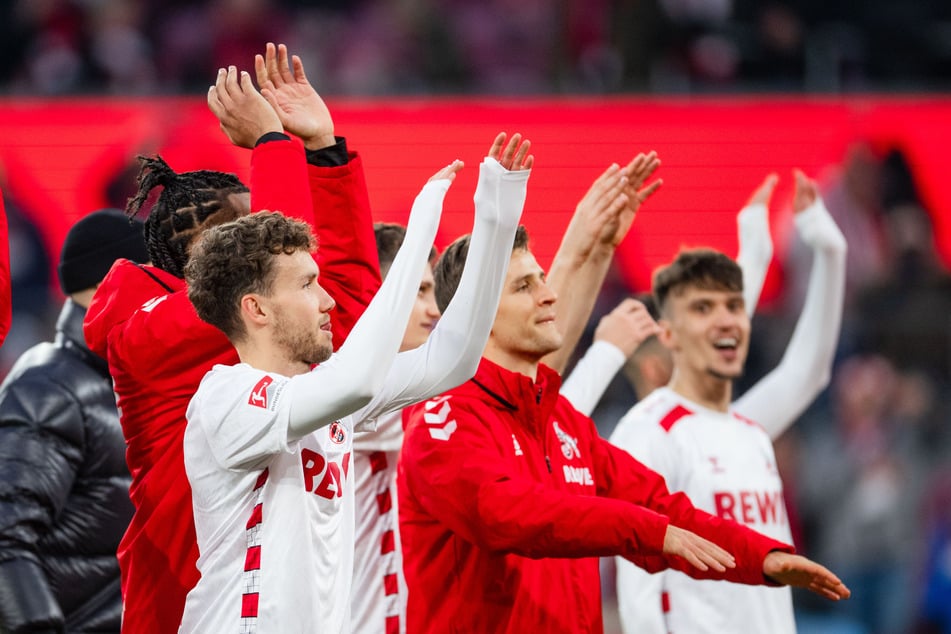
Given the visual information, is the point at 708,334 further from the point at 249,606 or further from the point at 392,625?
the point at 249,606

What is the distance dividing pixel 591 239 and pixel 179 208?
5.00 ft

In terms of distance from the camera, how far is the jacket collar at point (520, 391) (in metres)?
4.22

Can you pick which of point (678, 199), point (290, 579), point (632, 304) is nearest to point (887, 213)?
point (678, 199)

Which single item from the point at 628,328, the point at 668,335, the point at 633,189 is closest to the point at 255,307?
the point at 633,189

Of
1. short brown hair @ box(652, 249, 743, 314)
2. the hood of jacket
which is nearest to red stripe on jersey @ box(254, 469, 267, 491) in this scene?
the hood of jacket

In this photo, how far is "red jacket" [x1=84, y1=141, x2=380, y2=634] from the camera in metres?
3.54

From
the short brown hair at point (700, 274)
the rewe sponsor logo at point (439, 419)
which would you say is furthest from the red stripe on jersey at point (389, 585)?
the short brown hair at point (700, 274)

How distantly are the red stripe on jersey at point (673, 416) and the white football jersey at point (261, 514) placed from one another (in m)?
2.34

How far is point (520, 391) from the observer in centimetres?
423

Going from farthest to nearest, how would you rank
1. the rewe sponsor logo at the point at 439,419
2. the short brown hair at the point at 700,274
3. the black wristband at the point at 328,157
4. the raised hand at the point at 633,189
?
the short brown hair at the point at 700,274, the raised hand at the point at 633,189, the rewe sponsor logo at the point at 439,419, the black wristband at the point at 328,157

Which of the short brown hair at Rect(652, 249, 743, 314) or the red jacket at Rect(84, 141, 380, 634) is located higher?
the short brown hair at Rect(652, 249, 743, 314)

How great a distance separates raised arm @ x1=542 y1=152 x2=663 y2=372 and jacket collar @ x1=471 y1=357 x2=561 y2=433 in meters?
0.55

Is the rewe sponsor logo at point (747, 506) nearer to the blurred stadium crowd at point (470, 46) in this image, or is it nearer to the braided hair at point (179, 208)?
the braided hair at point (179, 208)

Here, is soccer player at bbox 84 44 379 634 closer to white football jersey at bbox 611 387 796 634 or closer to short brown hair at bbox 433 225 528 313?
short brown hair at bbox 433 225 528 313
